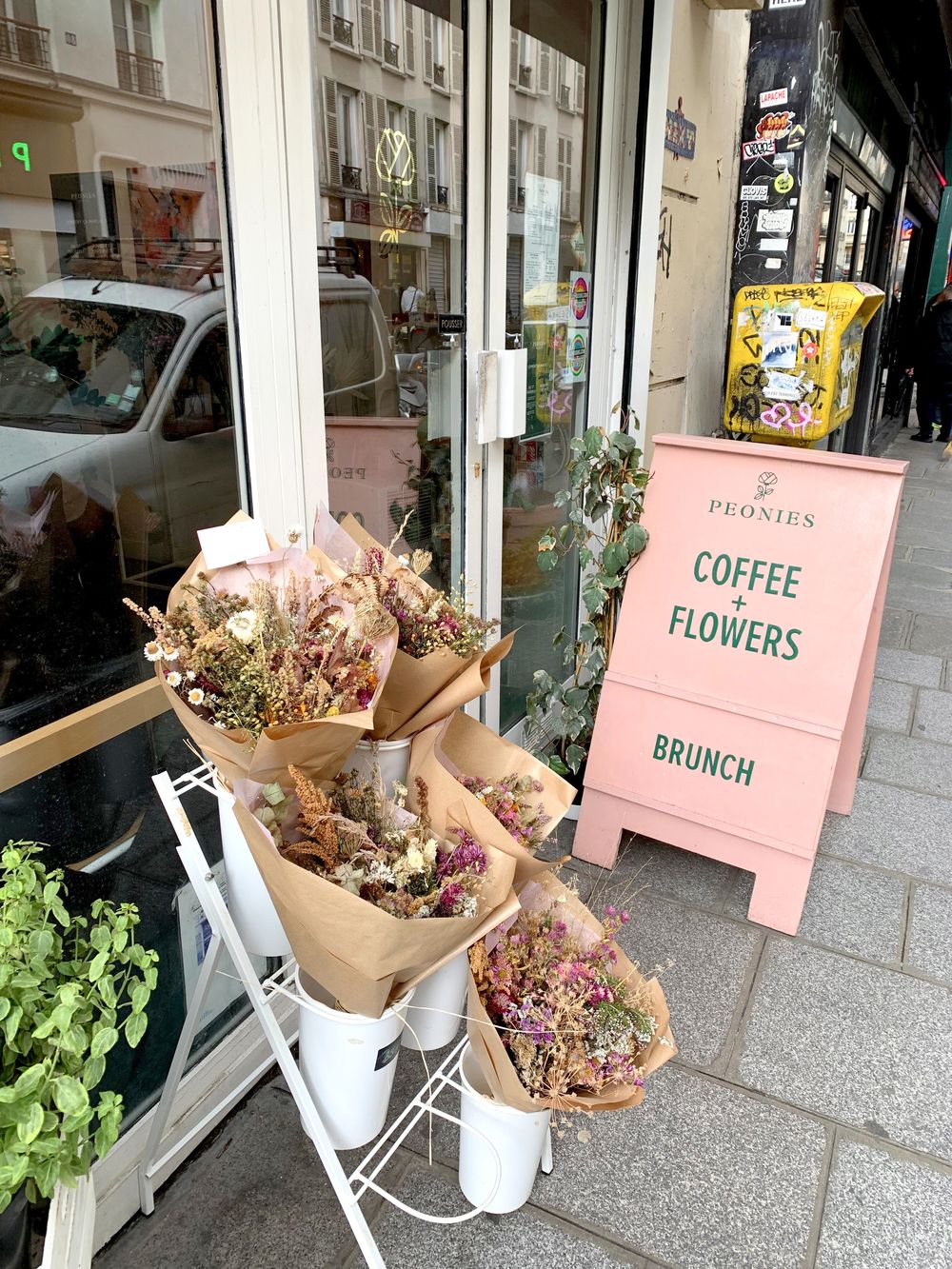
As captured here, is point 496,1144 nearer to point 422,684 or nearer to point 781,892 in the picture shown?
point 422,684

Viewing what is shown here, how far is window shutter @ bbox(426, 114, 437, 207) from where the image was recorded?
249 cm

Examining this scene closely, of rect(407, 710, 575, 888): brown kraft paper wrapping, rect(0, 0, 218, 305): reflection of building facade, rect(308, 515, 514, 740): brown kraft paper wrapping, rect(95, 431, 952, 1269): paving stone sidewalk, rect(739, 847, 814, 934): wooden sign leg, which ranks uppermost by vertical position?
rect(0, 0, 218, 305): reflection of building facade

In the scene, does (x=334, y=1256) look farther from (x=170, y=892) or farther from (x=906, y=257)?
(x=906, y=257)

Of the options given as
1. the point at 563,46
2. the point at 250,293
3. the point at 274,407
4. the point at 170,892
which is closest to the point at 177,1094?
the point at 170,892

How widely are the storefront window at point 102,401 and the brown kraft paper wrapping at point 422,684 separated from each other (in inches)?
20.3

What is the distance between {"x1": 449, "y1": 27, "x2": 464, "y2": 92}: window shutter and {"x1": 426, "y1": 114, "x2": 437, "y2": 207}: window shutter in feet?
0.45

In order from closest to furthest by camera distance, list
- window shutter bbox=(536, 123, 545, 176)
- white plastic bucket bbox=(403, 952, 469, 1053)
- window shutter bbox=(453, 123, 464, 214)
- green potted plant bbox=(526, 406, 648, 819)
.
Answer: white plastic bucket bbox=(403, 952, 469, 1053) → window shutter bbox=(453, 123, 464, 214) → green potted plant bbox=(526, 406, 648, 819) → window shutter bbox=(536, 123, 545, 176)

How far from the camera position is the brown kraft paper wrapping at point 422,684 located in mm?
1438

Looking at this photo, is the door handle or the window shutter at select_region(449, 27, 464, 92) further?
the door handle

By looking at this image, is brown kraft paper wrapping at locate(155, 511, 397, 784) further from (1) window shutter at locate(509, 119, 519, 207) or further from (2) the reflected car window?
(1) window shutter at locate(509, 119, 519, 207)

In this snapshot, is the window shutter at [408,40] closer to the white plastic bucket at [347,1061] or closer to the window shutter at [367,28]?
the window shutter at [367,28]

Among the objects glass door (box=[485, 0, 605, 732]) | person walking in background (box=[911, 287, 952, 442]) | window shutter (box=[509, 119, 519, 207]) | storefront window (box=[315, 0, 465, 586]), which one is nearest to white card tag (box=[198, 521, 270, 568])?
storefront window (box=[315, 0, 465, 586])

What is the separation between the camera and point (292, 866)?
1160mm

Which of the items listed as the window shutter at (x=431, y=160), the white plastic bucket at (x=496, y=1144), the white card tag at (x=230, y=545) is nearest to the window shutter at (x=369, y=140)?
the window shutter at (x=431, y=160)
